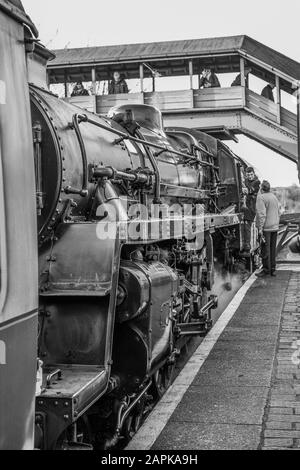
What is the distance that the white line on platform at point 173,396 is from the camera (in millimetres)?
4062

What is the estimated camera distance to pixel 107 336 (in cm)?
352

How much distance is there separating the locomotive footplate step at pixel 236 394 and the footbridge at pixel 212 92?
13.6 m

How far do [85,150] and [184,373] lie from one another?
2256 mm

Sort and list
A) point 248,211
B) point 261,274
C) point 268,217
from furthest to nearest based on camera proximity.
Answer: point 248,211, point 261,274, point 268,217

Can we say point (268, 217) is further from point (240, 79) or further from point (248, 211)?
point (240, 79)

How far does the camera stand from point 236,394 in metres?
4.88

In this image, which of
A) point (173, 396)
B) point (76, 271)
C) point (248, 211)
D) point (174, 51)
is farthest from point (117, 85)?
point (76, 271)

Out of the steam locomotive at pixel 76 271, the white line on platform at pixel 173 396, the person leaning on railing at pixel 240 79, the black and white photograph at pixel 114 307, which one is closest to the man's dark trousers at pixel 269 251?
the black and white photograph at pixel 114 307

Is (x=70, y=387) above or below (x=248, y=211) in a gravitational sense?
below

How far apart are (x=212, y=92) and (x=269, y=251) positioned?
32.8ft

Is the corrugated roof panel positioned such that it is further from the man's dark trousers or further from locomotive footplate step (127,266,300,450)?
locomotive footplate step (127,266,300,450)

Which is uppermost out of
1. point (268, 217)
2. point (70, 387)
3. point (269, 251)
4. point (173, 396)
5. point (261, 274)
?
point (268, 217)

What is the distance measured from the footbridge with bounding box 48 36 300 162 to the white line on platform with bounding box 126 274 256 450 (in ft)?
44.8

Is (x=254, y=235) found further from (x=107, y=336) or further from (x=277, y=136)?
(x=107, y=336)
